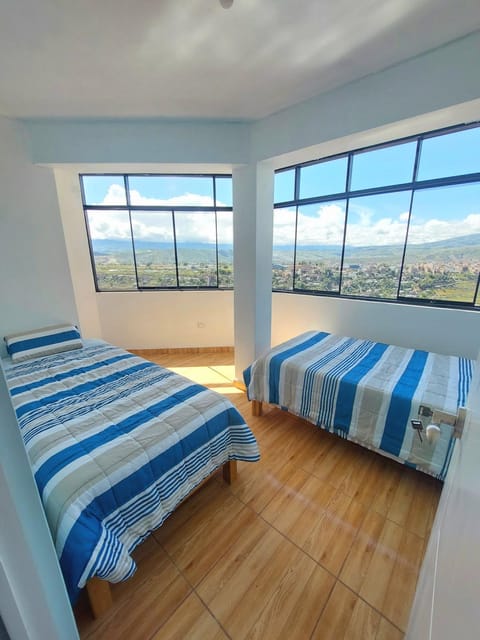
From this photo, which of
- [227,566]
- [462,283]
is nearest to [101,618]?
[227,566]

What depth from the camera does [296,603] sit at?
3.83 feet

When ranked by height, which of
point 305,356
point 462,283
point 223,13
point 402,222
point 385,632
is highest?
point 223,13

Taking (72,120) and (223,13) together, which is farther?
(72,120)

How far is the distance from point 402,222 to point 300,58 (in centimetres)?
183

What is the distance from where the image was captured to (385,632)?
1.08 m

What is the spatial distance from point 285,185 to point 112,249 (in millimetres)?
2625

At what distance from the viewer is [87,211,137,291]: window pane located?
11.8 ft

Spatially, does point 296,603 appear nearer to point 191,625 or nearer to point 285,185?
point 191,625

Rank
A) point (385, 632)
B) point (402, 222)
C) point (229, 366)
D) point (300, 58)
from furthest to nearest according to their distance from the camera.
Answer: point (229, 366)
point (402, 222)
point (300, 58)
point (385, 632)

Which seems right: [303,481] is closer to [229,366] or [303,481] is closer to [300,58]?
[229,366]

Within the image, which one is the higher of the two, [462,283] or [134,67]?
[134,67]

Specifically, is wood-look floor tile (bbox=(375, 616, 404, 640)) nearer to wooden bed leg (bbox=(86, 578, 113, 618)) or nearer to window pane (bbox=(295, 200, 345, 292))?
wooden bed leg (bbox=(86, 578, 113, 618))

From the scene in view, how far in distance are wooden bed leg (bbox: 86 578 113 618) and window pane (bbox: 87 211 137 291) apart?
3355mm

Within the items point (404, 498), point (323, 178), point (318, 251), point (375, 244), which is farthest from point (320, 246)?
point (404, 498)
